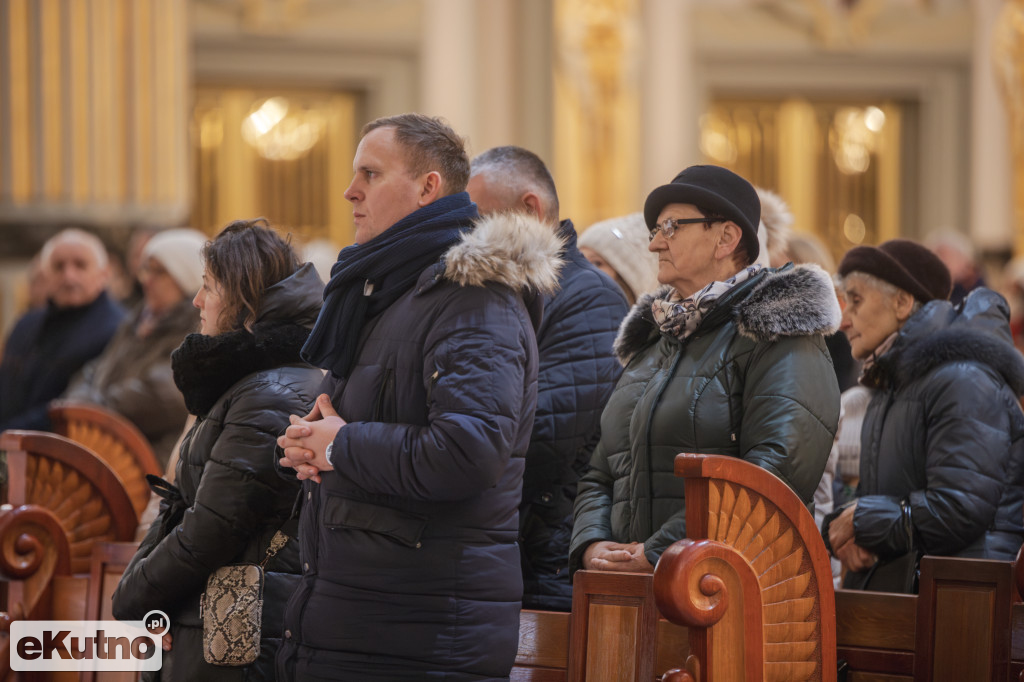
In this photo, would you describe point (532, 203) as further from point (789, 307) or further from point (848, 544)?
point (848, 544)

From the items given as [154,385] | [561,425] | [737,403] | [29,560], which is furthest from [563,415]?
[154,385]

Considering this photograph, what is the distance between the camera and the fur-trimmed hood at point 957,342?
3.25 metres

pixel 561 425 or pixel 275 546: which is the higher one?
pixel 561 425

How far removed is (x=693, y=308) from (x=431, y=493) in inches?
31.4

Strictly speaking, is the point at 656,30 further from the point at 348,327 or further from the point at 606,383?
the point at 348,327

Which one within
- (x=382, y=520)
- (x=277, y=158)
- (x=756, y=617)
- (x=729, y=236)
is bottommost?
(x=756, y=617)

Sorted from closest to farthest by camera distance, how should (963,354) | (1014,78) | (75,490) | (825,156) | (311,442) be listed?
(311,442) → (963,354) → (75,490) → (1014,78) → (825,156)

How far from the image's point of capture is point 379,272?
8.48ft

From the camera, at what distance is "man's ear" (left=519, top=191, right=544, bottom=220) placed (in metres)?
3.55

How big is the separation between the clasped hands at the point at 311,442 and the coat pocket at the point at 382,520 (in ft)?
0.26

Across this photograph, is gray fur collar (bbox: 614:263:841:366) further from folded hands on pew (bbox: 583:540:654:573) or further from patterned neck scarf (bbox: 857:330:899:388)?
patterned neck scarf (bbox: 857:330:899:388)

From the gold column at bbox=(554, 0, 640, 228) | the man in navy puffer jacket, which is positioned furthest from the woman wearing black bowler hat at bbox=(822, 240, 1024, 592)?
the gold column at bbox=(554, 0, 640, 228)

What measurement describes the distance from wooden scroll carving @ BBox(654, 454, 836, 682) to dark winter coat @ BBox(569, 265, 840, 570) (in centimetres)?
15

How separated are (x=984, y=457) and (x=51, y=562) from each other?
2.44 m
